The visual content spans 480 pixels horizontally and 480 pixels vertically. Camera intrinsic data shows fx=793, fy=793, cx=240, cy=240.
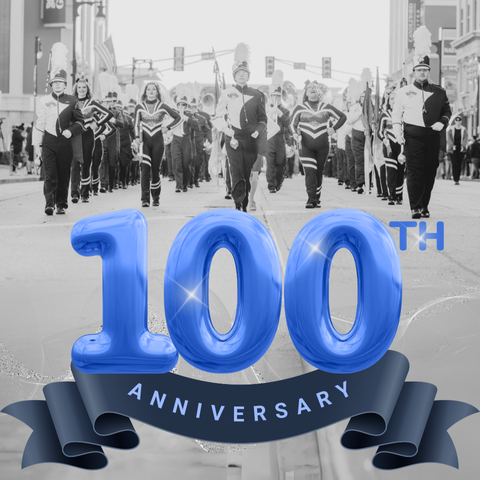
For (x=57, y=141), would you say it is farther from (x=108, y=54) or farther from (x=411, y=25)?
(x=411, y=25)

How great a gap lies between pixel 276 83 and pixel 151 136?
0.50 m

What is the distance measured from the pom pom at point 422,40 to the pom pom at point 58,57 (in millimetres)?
1181

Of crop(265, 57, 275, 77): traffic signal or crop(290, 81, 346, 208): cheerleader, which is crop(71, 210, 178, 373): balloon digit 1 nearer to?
crop(265, 57, 275, 77): traffic signal

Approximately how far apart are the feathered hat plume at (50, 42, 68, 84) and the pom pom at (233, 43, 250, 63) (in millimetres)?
585

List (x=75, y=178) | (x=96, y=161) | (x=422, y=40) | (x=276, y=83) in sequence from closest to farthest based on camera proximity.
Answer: (x=422, y=40) < (x=276, y=83) < (x=96, y=161) < (x=75, y=178)

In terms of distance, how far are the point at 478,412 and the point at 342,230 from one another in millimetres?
724

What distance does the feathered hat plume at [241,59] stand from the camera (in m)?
2.57

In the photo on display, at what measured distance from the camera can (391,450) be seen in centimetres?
200

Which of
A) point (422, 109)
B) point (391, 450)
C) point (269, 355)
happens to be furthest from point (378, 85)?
point (391, 450)

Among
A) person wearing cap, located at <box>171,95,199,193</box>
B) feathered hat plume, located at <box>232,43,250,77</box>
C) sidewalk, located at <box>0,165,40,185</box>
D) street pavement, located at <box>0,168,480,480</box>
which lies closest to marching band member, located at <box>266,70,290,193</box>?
feathered hat plume, located at <box>232,43,250,77</box>

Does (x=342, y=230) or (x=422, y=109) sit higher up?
(x=422, y=109)

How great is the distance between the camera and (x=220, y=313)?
267 centimetres

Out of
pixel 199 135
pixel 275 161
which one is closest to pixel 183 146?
pixel 199 135

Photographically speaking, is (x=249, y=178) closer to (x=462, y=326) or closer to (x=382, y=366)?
(x=462, y=326)
